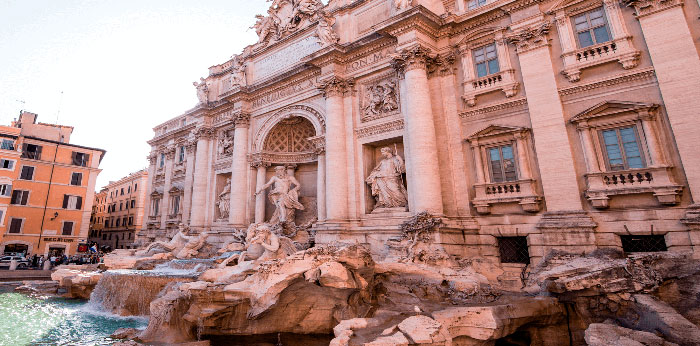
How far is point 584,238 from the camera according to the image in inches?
414

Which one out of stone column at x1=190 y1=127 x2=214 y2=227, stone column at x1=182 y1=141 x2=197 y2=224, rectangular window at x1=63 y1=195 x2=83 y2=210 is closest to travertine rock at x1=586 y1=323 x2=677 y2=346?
stone column at x1=190 y1=127 x2=214 y2=227

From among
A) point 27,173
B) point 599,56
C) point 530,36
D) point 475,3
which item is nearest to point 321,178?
point 475,3

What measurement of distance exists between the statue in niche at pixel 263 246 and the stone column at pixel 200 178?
914cm

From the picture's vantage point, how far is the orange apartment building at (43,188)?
2872 cm

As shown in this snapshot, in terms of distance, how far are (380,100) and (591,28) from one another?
25.3ft

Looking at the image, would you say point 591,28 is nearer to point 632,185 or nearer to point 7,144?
point 632,185

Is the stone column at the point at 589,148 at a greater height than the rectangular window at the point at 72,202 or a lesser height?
lesser

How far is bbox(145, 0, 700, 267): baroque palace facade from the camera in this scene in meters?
10.1

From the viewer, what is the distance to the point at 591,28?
456 inches

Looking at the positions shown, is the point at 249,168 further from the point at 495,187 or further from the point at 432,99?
the point at 495,187

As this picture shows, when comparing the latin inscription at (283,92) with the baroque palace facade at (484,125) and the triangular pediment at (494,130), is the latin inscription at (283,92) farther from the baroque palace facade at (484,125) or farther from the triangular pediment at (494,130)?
the triangular pediment at (494,130)

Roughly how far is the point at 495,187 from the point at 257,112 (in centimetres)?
1341

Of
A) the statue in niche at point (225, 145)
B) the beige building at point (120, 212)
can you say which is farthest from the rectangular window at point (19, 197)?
the statue in niche at point (225, 145)

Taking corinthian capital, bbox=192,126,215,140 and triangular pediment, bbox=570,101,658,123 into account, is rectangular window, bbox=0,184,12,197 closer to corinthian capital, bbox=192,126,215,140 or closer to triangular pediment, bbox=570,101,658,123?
corinthian capital, bbox=192,126,215,140
